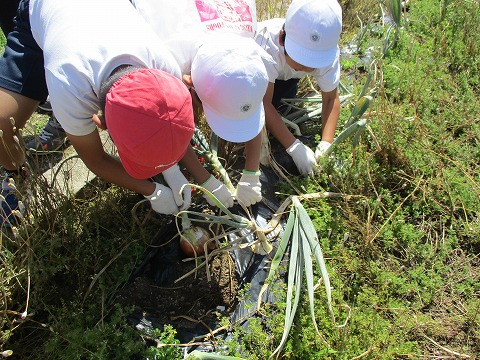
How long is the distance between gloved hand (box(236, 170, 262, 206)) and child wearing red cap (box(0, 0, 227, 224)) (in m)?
0.40

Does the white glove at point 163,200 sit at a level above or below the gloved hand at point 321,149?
above

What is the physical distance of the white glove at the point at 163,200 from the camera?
204cm

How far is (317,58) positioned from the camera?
2283mm

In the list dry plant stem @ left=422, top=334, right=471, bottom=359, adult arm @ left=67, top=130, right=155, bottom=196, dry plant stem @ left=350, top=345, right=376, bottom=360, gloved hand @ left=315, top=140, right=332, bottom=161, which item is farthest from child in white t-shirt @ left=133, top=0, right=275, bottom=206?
dry plant stem @ left=422, top=334, right=471, bottom=359

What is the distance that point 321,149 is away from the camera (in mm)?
2557

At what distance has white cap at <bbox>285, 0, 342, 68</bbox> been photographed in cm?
222

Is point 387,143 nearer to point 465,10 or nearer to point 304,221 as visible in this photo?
point 304,221

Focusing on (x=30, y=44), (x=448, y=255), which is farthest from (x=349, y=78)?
(x=30, y=44)

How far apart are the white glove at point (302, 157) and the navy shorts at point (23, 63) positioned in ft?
4.26

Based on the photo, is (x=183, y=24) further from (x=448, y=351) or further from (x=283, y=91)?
(x=448, y=351)

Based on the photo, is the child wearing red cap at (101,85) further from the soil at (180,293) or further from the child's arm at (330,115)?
the child's arm at (330,115)

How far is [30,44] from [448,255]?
2262mm

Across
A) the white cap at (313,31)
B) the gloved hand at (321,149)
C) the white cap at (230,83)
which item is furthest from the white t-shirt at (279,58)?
the white cap at (230,83)

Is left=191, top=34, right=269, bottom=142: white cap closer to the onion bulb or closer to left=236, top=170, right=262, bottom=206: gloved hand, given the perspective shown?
left=236, top=170, right=262, bottom=206: gloved hand
